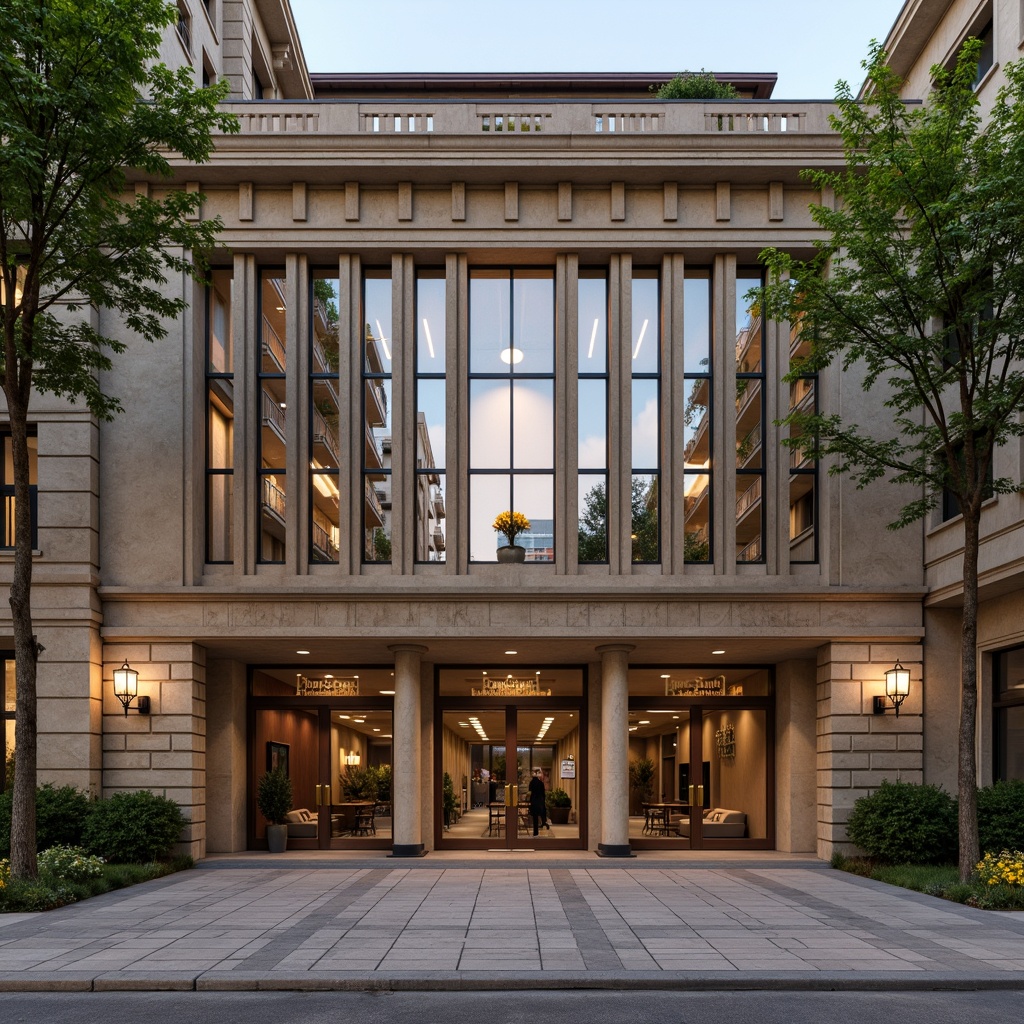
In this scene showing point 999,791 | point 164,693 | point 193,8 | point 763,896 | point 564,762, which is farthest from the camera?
point 193,8

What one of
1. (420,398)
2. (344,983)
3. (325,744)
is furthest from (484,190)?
(344,983)

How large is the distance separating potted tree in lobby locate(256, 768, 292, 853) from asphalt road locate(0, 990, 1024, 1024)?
37.2 feet

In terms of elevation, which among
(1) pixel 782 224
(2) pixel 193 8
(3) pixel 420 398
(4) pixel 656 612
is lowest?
(4) pixel 656 612

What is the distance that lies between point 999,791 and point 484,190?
46.0ft

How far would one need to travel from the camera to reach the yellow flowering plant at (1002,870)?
1421cm

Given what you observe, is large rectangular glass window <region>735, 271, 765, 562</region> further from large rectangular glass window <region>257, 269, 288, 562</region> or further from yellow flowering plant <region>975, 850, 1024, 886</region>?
large rectangular glass window <region>257, 269, 288, 562</region>

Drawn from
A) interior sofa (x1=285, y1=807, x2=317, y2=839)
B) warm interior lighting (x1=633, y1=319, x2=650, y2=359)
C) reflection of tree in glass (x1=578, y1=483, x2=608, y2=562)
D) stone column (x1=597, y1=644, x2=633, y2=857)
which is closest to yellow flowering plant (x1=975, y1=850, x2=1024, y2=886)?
stone column (x1=597, y1=644, x2=633, y2=857)

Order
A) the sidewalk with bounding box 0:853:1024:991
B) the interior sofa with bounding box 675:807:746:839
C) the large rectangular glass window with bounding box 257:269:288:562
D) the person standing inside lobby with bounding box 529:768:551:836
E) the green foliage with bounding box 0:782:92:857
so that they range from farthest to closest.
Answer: the interior sofa with bounding box 675:807:746:839, the person standing inside lobby with bounding box 529:768:551:836, the large rectangular glass window with bounding box 257:269:288:562, the green foliage with bounding box 0:782:92:857, the sidewalk with bounding box 0:853:1024:991

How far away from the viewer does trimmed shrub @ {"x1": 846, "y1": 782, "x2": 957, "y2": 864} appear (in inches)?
689

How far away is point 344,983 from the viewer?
31.8 feet

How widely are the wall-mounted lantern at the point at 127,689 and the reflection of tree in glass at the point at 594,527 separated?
28.1 ft

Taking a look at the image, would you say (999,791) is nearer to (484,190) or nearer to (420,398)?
(420,398)

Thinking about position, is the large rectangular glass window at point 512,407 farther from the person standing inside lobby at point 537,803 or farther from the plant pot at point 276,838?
the plant pot at point 276,838

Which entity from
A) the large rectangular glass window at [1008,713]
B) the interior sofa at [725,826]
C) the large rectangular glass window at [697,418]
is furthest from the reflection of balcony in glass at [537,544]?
the large rectangular glass window at [1008,713]
